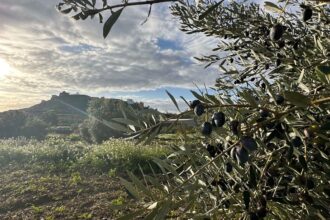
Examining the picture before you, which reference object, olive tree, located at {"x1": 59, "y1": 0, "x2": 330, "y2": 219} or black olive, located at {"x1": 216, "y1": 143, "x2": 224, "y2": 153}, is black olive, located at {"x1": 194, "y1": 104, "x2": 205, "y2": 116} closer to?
olive tree, located at {"x1": 59, "y1": 0, "x2": 330, "y2": 219}

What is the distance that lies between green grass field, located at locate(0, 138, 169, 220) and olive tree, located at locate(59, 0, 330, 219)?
3.35m

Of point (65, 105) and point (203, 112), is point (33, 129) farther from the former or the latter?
point (203, 112)

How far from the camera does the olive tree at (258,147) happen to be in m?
1.14

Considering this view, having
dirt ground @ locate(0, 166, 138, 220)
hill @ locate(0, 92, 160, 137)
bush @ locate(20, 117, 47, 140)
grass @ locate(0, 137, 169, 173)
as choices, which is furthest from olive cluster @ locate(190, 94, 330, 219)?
hill @ locate(0, 92, 160, 137)

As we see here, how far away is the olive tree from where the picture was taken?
3.75ft

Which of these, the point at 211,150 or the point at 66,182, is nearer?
the point at 211,150

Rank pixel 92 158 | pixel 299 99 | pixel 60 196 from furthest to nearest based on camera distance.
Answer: pixel 92 158, pixel 60 196, pixel 299 99

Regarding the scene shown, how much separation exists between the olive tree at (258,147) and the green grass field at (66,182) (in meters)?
3.35

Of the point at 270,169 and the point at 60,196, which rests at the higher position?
the point at 270,169

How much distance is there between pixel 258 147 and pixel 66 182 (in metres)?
8.91

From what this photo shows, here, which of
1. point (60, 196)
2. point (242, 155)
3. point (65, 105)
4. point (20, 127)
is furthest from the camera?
point (65, 105)

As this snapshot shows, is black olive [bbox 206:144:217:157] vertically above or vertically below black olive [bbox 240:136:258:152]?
below

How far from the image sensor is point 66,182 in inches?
391

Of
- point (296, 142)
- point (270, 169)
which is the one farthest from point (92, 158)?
point (296, 142)
